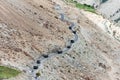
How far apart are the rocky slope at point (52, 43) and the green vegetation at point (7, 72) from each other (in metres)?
0.99

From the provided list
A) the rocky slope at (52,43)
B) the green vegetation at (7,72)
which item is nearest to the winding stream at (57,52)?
the rocky slope at (52,43)

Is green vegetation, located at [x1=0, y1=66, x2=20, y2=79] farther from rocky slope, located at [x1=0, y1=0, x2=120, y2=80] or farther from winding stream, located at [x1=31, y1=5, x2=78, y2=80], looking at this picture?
winding stream, located at [x1=31, y1=5, x2=78, y2=80]

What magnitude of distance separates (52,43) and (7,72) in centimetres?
1967

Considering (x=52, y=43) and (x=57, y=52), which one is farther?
(x=52, y=43)

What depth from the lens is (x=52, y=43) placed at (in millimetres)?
87250

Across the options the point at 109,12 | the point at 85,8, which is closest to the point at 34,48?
the point at 85,8

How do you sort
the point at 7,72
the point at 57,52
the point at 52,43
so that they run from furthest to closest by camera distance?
1. the point at 52,43
2. the point at 57,52
3. the point at 7,72

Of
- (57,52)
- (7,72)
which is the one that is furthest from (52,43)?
(7,72)

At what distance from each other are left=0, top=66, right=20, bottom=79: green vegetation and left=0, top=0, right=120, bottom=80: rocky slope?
99 cm

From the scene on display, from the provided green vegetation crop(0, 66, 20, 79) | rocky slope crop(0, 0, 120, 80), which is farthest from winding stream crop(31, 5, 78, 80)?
green vegetation crop(0, 66, 20, 79)

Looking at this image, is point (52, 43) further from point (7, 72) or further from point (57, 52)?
point (7, 72)

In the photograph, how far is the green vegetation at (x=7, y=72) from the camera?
67938 mm

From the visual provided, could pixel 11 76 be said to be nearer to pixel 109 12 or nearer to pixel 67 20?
pixel 67 20

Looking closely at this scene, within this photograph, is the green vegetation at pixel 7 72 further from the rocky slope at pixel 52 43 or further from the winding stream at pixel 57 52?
the winding stream at pixel 57 52
